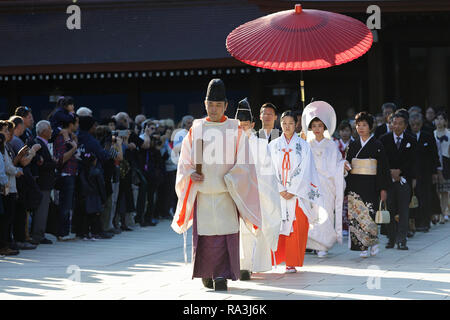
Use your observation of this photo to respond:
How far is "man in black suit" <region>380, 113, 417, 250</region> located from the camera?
10078mm

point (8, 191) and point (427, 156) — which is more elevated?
point (427, 156)

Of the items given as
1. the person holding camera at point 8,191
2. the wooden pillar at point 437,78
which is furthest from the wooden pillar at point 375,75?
the person holding camera at point 8,191

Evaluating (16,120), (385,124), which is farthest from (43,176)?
(385,124)

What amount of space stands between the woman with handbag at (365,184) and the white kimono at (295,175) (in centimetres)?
77

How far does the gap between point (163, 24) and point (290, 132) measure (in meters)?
9.83

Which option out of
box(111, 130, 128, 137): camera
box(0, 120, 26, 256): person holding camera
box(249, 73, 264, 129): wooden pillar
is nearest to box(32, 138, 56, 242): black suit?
box(0, 120, 26, 256): person holding camera

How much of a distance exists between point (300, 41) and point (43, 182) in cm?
417

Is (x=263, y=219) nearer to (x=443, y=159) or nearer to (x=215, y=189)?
(x=215, y=189)

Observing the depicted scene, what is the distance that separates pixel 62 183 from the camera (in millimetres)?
10734

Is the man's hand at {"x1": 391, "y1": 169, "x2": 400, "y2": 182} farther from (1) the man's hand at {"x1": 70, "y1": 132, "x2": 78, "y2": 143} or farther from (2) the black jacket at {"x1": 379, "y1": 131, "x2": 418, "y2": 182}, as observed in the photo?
(1) the man's hand at {"x1": 70, "y1": 132, "x2": 78, "y2": 143}

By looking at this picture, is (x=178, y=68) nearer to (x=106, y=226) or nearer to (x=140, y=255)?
(x=106, y=226)

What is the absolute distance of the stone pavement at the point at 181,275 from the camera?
682cm

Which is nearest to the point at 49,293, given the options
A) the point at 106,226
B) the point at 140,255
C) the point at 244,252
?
the point at 244,252

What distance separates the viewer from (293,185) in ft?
28.4
